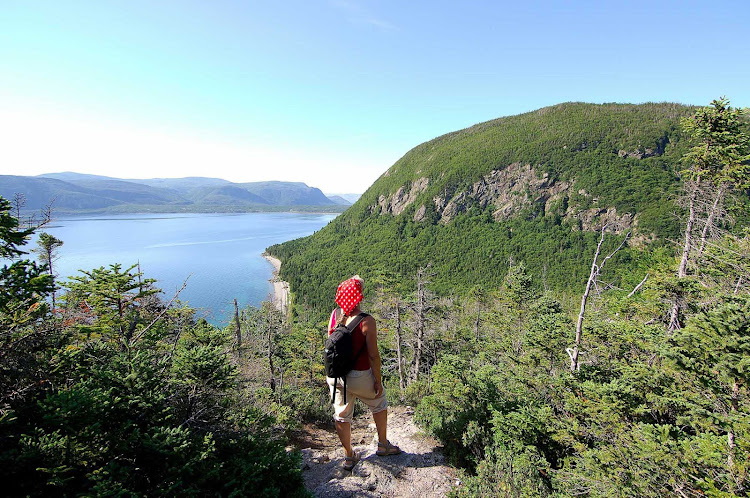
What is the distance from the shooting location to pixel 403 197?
434ft

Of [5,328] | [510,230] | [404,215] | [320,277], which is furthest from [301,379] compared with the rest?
[404,215]

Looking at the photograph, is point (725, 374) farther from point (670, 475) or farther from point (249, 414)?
point (249, 414)

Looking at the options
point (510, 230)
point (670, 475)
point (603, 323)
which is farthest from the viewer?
point (510, 230)

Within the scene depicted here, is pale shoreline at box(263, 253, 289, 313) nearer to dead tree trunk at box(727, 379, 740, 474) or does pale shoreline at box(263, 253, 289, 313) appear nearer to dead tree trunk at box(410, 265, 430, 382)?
dead tree trunk at box(410, 265, 430, 382)

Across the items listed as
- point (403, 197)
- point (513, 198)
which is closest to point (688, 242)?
point (513, 198)

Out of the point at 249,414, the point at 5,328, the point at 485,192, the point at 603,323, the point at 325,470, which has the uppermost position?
the point at 485,192

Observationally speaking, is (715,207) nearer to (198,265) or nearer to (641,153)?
(198,265)

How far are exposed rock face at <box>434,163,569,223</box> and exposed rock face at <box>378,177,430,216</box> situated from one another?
12.8 meters

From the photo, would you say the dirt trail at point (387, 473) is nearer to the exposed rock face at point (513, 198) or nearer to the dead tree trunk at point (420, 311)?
the dead tree trunk at point (420, 311)

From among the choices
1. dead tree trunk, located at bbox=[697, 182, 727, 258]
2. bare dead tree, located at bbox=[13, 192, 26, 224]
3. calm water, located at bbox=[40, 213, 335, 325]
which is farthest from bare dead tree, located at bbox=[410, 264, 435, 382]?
calm water, located at bbox=[40, 213, 335, 325]

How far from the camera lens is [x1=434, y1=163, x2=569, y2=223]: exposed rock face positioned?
4097 inches

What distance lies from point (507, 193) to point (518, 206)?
22.7ft

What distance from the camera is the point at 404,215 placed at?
123 meters

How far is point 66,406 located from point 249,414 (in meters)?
2.57
